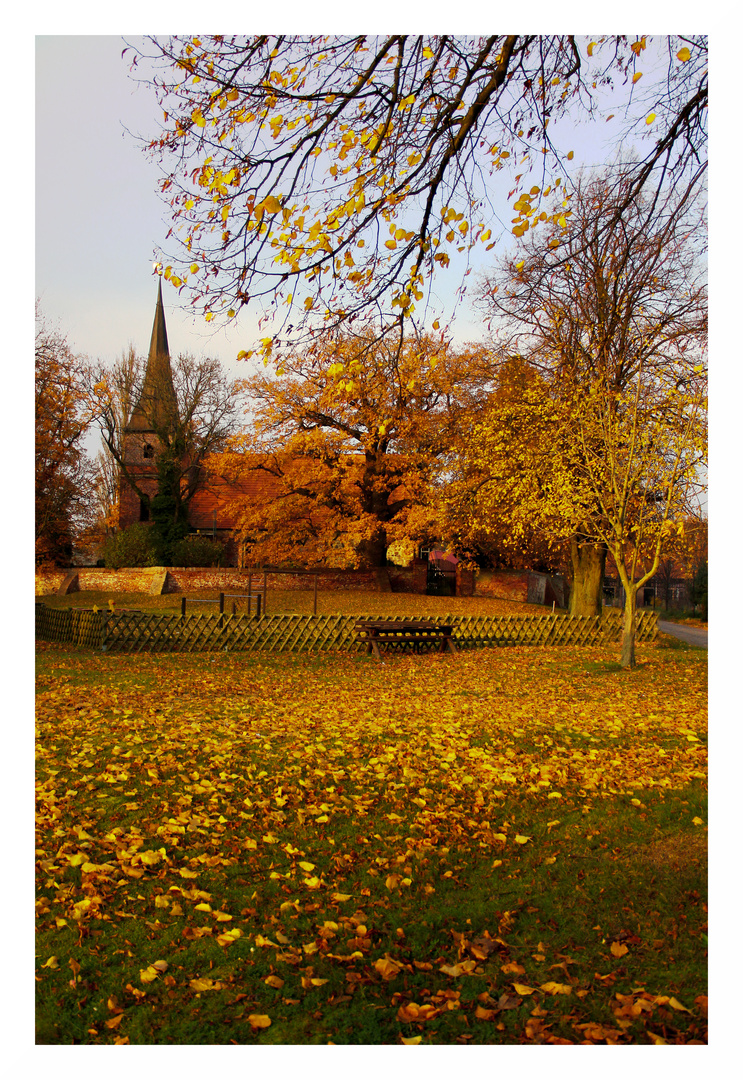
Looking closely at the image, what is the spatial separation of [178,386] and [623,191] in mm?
31191

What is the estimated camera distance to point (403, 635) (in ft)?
51.4

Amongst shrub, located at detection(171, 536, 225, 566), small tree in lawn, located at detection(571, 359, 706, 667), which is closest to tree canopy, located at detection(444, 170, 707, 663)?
small tree in lawn, located at detection(571, 359, 706, 667)

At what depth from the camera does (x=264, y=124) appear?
4.59 metres

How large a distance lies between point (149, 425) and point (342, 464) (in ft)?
47.6

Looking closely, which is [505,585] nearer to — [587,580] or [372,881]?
[587,580]

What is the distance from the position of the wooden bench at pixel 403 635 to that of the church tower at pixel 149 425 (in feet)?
68.7

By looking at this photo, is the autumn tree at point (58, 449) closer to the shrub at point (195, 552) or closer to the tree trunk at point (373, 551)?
the shrub at point (195, 552)

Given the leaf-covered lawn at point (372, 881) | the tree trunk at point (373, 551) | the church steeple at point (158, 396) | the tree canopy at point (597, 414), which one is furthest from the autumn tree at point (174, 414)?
the leaf-covered lawn at point (372, 881)

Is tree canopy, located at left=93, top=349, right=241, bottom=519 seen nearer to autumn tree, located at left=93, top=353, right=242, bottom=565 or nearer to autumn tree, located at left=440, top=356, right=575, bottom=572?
autumn tree, located at left=93, top=353, right=242, bottom=565

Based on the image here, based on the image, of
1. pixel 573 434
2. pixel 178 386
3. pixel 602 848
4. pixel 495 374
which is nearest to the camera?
pixel 602 848

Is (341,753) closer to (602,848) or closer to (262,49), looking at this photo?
(602,848)

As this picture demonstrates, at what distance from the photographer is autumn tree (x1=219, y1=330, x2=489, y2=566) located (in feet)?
79.2

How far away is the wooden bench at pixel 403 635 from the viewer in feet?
49.0

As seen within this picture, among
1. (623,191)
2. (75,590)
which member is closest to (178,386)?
(75,590)
